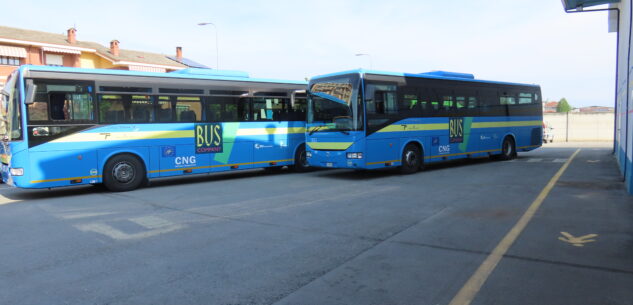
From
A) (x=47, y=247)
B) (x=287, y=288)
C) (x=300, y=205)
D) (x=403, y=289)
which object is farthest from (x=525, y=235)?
(x=47, y=247)

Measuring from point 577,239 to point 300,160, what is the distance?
33.3ft

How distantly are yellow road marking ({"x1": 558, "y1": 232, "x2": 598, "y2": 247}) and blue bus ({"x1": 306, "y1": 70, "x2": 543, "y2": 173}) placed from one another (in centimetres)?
703

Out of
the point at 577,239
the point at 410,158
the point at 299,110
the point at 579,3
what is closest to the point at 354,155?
the point at 410,158

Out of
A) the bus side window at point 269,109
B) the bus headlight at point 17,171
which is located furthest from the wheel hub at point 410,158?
the bus headlight at point 17,171

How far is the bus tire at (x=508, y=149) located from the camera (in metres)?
18.6

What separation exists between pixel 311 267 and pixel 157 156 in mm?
8253

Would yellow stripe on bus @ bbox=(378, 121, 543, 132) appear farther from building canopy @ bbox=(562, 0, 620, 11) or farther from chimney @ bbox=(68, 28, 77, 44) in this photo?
chimney @ bbox=(68, 28, 77, 44)

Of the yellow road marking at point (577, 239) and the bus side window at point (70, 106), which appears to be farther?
the bus side window at point (70, 106)

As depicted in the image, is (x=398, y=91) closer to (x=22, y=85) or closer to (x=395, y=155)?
→ (x=395, y=155)

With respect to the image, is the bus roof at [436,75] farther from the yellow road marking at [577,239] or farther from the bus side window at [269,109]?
the yellow road marking at [577,239]

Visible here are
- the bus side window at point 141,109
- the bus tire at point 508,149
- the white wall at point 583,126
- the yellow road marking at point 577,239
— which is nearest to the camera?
the yellow road marking at point 577,239

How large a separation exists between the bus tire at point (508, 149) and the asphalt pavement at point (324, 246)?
8404 millimetres

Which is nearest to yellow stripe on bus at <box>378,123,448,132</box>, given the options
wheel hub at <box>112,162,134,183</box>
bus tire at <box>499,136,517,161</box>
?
bus tire at <box>499,136,517,161</box>

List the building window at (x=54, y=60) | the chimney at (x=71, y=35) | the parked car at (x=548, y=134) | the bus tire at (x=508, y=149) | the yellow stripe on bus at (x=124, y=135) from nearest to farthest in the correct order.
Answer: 1. the yellow stripe on bus at (x=124, y=135)
2. the bus tire at (x=508, y=149)
3. the building window at (x=54, y=60)
4. the chimney at (x=71, y=35)
5. the parked car at (x=548, y=134)
